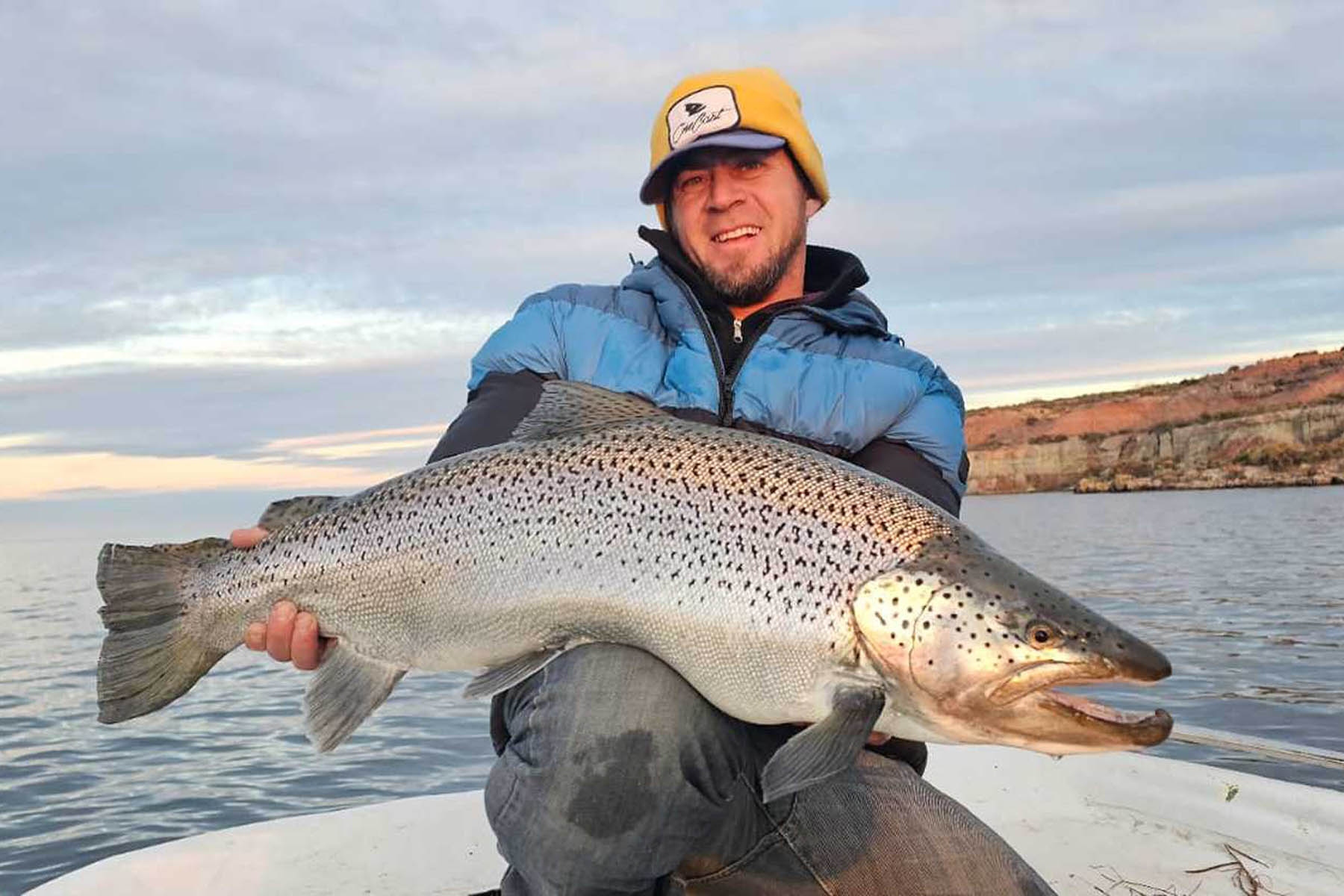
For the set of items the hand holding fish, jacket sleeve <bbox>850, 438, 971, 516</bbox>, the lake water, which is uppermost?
jacket sleeve <bbox>850, 438, 971, 516</bbox>

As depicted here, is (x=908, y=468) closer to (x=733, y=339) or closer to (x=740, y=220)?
(x=733, y=339)

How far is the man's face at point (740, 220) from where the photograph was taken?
4.29 m

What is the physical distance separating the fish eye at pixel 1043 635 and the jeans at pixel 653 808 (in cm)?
78

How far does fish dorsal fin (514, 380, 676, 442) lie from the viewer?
334cm

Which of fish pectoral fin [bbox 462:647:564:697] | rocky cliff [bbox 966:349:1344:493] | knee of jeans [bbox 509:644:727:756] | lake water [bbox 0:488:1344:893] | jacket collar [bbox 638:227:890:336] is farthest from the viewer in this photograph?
rocky cliff [bbox 966:349:1344:493]

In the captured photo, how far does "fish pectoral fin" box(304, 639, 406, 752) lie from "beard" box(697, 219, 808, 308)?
185 centimetres

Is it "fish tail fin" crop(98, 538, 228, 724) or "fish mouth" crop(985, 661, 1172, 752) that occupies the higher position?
"fish tail fin" crop(98, 538, 228, 724)

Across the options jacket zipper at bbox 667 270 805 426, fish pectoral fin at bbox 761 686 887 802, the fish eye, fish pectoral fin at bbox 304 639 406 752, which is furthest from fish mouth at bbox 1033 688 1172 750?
fish pectoral fin at bbox 304 639 406 752

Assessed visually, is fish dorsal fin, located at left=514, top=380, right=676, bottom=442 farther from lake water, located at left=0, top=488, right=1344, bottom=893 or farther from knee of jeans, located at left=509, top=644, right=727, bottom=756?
lake water, located at left=0, top=488, right=1344, bottom=893

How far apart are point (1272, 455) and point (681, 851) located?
72243 millimetres

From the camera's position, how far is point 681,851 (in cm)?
288

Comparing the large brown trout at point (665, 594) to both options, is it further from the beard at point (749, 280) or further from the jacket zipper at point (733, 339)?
the beard at point (749, 280)

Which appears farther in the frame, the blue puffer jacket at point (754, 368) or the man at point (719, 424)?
the blue puffer jacket at point (754, 368)

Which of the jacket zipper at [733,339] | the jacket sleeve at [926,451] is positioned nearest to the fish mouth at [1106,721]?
the jacket sleeve at [926,451]
